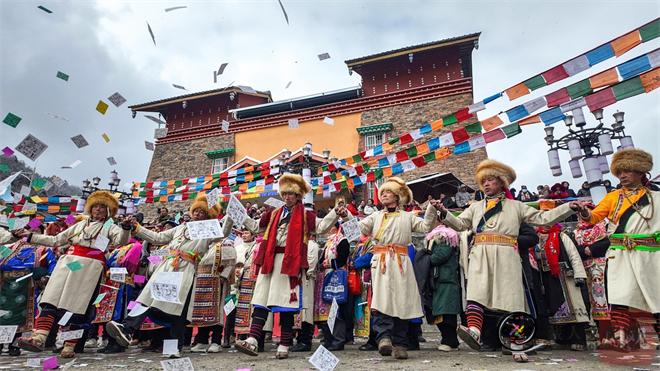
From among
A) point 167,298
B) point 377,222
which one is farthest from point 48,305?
point 377,222

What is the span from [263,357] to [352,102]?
55.2 ft

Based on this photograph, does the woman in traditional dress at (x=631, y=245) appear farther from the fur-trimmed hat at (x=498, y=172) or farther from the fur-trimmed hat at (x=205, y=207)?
the fur-trimmed hat at (x=205, y=207)

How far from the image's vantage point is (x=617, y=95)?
5324mm

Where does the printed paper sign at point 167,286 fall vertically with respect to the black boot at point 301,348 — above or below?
above

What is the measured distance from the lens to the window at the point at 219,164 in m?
21.9

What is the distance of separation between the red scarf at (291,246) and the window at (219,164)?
1786 cm

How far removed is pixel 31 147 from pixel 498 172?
20.6ft

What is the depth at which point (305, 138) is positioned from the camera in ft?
66.6

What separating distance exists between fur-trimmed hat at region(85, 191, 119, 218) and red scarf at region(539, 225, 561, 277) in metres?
5.13

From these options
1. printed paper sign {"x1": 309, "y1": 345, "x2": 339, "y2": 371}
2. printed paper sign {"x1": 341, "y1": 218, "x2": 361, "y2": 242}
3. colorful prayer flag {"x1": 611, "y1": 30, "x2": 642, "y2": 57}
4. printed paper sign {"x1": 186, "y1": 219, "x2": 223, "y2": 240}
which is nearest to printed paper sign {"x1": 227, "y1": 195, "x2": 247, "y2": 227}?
printed paper sign {"x1": 186, "y1": 219, "x2": 223, "y2": 240}

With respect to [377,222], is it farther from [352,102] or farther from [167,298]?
[352,102]

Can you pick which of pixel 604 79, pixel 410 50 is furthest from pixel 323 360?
pixel 410 50

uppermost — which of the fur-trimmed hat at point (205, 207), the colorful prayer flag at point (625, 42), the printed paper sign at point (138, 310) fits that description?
the colorful prayer flag at point (625, 42)

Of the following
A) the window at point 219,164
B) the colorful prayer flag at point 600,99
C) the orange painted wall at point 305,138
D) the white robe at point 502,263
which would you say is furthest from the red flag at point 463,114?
the window at point 219,164
